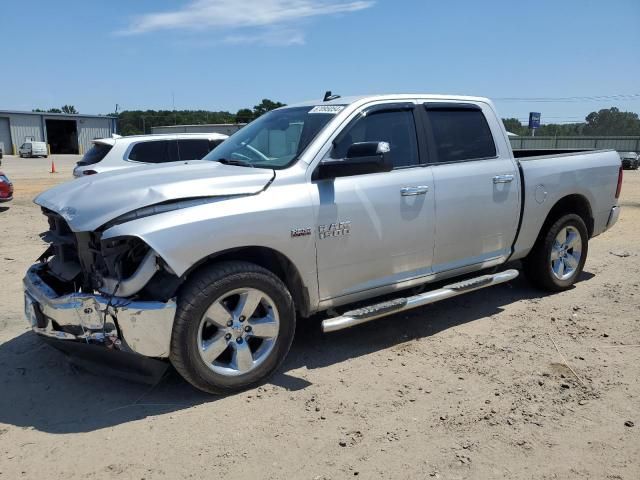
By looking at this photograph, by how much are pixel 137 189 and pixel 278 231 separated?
0.94 meters

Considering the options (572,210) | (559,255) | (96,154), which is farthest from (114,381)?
(96,154)

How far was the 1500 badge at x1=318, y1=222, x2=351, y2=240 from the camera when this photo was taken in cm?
386

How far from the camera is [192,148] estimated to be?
12.3 m

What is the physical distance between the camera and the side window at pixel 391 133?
421 centimetres

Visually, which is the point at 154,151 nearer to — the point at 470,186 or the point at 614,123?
the point at 470,186

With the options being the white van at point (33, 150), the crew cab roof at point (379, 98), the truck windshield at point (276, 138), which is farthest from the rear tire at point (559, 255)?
the white van at point (33, 150)

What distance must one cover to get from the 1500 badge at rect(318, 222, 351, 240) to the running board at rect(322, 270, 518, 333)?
1.97 feet

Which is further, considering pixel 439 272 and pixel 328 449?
pixel 439 272

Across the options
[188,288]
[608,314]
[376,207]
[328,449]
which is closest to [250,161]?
[376,207]

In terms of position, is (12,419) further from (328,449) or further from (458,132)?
(458,132)

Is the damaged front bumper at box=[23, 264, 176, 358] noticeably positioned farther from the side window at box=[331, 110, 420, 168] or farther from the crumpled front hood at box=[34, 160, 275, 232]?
the side window at box=[331, 110, 420, 168]

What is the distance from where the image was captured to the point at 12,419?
3.39 metres

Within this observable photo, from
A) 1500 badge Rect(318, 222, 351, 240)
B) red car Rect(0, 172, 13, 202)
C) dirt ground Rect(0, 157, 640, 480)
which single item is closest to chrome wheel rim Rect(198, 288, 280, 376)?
dirt ground Rect(0, 157, 640, 480)

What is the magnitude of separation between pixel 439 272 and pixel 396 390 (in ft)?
4.30
